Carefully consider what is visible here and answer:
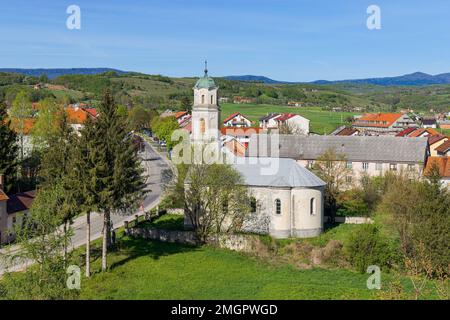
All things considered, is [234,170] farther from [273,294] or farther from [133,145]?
[273,294]

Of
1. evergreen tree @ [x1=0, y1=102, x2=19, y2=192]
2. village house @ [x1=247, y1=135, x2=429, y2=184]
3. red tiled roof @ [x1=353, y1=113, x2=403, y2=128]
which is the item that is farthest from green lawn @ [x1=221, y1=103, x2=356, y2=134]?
evergreen tree @ [x1=0, y1=102, x2=19, y2=192]

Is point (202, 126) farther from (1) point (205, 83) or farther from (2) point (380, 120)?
(2) point (380, 120)

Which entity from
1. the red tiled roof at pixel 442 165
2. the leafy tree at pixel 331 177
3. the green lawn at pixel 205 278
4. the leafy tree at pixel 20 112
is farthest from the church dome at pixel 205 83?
the red tiled roof at pixel 442 165

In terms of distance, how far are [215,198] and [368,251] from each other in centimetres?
1214

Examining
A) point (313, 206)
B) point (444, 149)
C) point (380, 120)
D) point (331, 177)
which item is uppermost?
point (380, 120)

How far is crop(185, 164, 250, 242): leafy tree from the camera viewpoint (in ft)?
141

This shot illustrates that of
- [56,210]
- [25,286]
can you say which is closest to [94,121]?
[56,210]

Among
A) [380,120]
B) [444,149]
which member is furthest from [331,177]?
[380,120]

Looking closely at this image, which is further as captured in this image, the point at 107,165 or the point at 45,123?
the point at 45,123

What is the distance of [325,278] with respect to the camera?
3450 cm

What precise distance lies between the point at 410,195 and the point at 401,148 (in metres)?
28.0

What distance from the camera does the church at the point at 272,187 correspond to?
43688 mm

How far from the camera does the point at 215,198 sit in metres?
43.0

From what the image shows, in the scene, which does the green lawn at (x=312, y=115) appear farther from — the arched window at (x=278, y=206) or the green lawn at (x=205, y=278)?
the green lawn at (x=205, y=278)
